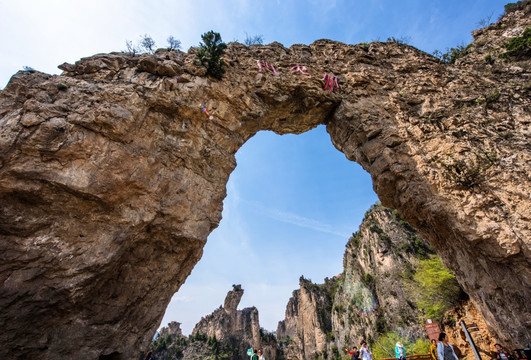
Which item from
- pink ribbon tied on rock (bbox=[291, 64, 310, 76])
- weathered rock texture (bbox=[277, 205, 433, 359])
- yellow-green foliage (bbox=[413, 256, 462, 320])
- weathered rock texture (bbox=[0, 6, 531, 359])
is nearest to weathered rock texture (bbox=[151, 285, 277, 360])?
weathered rock texture (bbox=[277, 205, 433, 359])

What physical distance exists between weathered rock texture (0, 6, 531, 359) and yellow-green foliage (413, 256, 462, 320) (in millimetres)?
14017

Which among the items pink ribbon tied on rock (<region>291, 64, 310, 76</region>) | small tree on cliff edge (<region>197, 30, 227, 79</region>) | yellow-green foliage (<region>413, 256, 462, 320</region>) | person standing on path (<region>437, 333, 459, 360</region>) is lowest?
person standing on path (<region>437, 333, 459, 360</region>)

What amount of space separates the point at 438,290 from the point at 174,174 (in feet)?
80.5

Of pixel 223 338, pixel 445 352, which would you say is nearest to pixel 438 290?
pixel 445 352

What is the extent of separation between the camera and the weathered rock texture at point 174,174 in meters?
6.01

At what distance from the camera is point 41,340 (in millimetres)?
5684

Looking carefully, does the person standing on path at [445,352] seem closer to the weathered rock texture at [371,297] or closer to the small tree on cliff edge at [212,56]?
the small tree on cliff edge at [212,56]

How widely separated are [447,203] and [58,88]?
13765mm

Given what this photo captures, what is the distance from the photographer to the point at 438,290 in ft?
67.7

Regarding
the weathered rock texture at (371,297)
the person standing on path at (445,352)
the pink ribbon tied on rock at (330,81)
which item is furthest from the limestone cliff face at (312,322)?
the pink ribbon tied on rock at (330,81)

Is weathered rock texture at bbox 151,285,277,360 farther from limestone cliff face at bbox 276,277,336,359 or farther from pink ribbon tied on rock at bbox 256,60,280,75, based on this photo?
pink ribbon tied on rock at bbox 256,60,280,75

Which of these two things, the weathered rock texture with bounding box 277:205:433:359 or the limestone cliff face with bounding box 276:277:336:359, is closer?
the weathered rock texture with bounding box 277:205:433:359

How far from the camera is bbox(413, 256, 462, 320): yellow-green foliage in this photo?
1962cm

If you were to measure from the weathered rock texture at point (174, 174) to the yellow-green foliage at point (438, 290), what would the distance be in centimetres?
1402
